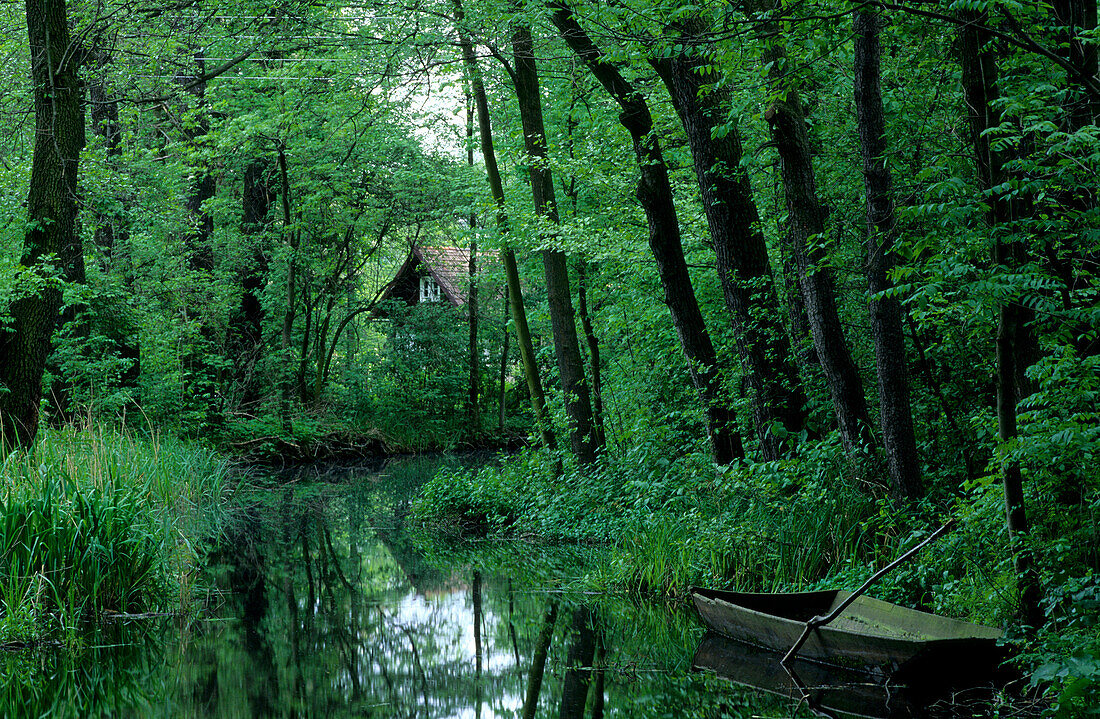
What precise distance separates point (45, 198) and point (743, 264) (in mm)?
7646

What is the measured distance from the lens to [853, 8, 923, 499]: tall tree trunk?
706cm

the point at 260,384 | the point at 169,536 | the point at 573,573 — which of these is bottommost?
the point at 573,573

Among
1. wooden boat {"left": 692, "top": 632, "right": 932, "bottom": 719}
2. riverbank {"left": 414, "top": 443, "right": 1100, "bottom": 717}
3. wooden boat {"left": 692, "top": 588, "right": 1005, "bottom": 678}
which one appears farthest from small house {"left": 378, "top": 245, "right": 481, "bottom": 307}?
wooden boat {"left": 692, "top": 632, "right": 932, "bottom": 719}

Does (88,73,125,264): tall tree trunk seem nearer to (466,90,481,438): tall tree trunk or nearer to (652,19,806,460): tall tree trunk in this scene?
(652,19,806,460): tall tree trunk

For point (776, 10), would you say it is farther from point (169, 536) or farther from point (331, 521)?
point (331, 521)

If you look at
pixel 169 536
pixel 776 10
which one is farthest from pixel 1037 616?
pixel 169 536

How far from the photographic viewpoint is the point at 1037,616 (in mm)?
5438

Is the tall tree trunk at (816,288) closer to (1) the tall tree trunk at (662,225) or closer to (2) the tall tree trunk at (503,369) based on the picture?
(1) the tall tree trunk at (662,225)

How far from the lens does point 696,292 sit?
12516 mm

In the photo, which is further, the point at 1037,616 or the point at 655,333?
the point at 655,333

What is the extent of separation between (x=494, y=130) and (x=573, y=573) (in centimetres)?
1028

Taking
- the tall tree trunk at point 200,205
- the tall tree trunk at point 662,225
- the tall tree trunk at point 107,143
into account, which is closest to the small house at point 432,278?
the tall tree trunk at point 200,205

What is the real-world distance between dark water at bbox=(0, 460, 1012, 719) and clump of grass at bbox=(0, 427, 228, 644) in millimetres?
285

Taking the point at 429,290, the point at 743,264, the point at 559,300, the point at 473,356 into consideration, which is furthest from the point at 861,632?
the point at 429,290
